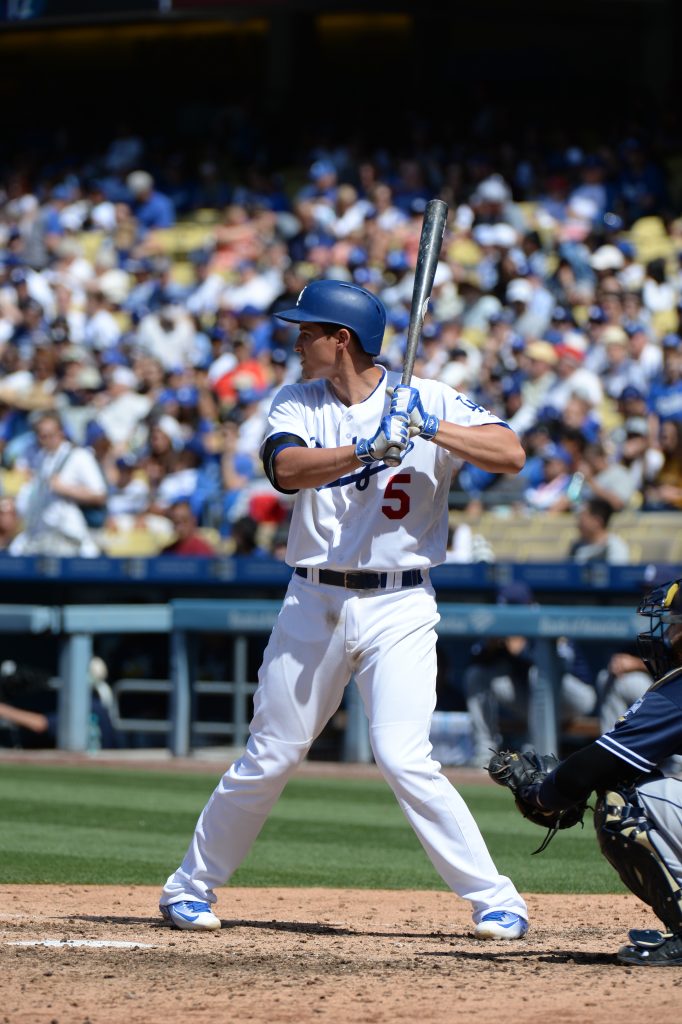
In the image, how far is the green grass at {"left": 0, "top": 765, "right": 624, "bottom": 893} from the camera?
20.9 feet

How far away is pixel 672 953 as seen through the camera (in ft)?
13.9

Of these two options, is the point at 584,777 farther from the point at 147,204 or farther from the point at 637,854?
the point at 147,204

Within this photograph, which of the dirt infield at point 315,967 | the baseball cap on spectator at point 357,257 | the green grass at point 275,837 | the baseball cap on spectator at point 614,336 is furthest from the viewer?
the baseball cap on spectator at point 357,257

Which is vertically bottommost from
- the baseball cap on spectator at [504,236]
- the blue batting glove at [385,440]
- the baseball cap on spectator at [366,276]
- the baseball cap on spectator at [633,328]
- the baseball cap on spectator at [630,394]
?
the blue batting glove at [385,440]

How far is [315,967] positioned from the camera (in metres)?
4.22

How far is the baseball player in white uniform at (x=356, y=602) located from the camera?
4496mm

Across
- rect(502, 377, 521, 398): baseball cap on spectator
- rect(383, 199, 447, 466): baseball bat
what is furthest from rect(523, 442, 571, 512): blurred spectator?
rect(383, 199, 447, 466): baseball bat

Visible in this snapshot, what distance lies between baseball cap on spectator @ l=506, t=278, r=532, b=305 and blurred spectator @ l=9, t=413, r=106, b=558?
14.3ft

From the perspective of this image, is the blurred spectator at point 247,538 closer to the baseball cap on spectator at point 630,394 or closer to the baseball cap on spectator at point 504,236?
the baseball cap on spectator at point 630,394

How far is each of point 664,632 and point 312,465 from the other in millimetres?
1018

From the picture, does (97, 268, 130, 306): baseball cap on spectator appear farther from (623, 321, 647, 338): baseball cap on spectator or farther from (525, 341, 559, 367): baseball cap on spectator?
(623, 321, 647, 338): baseball cap on spectator

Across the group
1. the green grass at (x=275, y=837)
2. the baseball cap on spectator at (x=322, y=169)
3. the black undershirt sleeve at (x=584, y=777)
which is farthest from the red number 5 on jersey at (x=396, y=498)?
the baseball cap on spectator at (x=322, y=169)

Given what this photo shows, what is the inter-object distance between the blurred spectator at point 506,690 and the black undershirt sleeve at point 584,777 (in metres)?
5.69

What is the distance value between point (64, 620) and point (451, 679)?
259 centimetres
